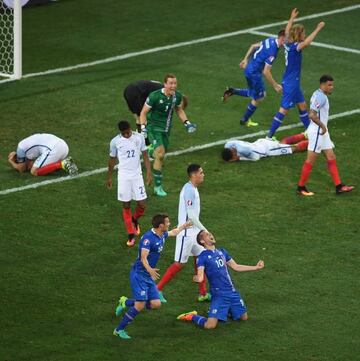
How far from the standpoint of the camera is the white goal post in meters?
29.6

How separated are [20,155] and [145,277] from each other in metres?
6.76

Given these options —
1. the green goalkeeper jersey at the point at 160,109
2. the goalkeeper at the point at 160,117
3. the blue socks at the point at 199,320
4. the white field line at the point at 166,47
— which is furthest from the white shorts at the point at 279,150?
the white field line at the point at 166,47

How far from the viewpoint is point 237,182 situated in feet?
77.5

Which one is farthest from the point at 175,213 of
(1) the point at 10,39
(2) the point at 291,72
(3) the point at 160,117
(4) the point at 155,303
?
(1) the point at 10,39

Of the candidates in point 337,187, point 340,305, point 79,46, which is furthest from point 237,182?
point 79,46

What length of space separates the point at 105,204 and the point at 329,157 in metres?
4.01

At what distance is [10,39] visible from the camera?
31938 mm

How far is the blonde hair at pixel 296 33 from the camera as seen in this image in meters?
25.2

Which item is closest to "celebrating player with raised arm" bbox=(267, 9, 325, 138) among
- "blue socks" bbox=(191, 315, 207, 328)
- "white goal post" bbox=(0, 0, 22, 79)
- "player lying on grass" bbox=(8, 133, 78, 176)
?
"player lying on grass" bbox=(8, 133, 78, 176)

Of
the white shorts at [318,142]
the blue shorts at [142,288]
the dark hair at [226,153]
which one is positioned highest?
the white shorts at [318,142]

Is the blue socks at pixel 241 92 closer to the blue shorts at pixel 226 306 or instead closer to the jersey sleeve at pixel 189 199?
the jersey sleeve at pixel 189 199

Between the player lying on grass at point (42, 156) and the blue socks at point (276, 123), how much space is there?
4114 millimetres

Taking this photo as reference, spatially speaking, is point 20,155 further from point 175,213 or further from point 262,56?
point 262,56

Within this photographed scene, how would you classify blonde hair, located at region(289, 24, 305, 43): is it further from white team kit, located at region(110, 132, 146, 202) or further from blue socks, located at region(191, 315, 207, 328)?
blue socks, located at region(191, 315, 207, 328)
